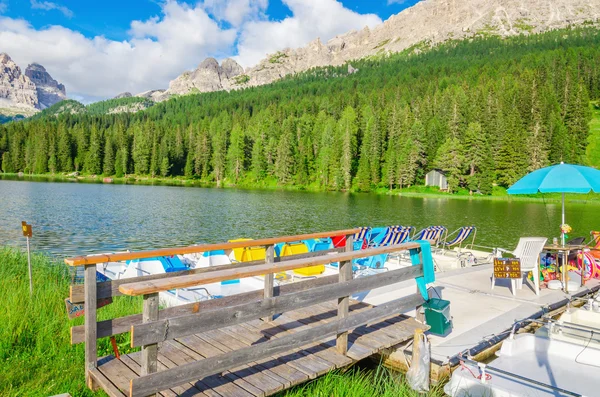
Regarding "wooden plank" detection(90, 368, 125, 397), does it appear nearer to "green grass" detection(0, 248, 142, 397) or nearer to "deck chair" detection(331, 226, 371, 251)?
"green grass" detection(0, 248, 142, 397)

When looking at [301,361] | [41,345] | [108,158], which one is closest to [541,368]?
[301,361]

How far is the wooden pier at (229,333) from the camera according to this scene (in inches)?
134

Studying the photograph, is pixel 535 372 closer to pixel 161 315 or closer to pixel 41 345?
pixel 161 315

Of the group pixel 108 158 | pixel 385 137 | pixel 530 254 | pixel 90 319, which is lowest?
pixel 530 254

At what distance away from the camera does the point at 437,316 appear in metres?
6.33

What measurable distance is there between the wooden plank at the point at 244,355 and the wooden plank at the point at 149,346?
0.07 metres

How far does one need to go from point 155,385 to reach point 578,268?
12.0 metres

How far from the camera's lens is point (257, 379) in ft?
13.9

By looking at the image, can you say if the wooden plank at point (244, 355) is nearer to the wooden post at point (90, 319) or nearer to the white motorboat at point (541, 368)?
the white motorboat at point (541, 368)

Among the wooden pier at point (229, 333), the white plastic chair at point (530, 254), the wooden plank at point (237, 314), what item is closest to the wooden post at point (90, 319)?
the wooden pier at point (229, 333)

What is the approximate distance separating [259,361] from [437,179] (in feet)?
259

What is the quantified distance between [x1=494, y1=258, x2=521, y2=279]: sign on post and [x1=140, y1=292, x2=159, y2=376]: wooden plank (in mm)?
7913

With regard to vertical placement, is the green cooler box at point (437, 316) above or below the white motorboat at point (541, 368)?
above

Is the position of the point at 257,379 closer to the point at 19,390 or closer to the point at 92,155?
the point at 19,390
